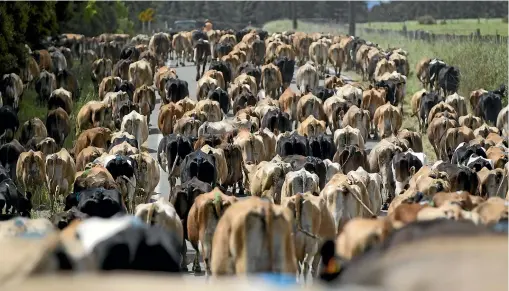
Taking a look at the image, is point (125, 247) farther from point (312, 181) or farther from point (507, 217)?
point (312, 181)

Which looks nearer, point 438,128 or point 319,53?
point 438,128

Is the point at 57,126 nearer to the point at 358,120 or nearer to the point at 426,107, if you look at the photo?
the point at 358,120

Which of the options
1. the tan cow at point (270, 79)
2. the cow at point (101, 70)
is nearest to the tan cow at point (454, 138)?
the tan cow at point (270, 79)

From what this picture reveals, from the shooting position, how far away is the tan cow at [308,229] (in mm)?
13734

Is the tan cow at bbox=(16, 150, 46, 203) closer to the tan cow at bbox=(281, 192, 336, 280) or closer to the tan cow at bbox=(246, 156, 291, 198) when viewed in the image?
the tan cow at bbox=(246, 156, 291, 198)

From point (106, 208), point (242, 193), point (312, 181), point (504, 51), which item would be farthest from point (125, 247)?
point (504, 51)

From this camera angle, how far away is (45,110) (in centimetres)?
3169

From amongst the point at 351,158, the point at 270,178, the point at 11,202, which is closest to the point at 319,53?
the point at 351,158

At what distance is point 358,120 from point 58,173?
980cm

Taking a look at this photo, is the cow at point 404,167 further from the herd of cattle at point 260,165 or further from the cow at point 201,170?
the cow at point 201,170

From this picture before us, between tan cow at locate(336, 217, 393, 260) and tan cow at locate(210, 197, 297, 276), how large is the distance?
32.7 inches

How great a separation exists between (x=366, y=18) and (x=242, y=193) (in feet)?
304

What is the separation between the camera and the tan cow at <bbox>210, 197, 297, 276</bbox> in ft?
36.7

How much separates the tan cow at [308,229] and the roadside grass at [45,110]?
602 cm
